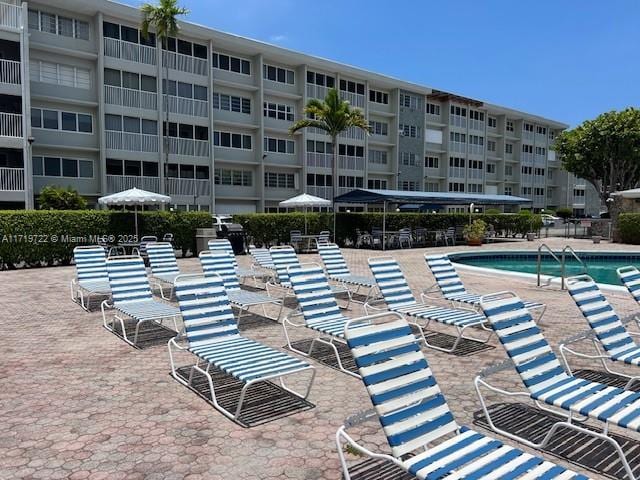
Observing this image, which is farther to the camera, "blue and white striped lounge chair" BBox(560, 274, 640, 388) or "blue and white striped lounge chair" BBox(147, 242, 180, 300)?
"blue and white striped lounge chair" BBox(147, 242, 180, 300)

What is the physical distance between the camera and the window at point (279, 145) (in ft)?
119

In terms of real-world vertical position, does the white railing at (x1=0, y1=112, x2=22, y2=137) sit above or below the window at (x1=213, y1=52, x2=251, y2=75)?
below

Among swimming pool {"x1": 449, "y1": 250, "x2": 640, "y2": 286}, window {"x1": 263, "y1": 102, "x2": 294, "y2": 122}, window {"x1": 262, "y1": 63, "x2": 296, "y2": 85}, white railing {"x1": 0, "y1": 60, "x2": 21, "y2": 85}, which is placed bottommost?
swimming pool {"x1": 449, "y1": 250, "x2": 640, "y2": 286}

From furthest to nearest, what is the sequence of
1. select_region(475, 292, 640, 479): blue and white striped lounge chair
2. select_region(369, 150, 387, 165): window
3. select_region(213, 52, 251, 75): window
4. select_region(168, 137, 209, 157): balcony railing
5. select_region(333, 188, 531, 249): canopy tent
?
select_region(369, 150, 387, 165): window, select_region(213, 52, 251, 75): window, select_region(168, 137, 209, 157): balcony railing, select_region(333, 188, 531, 249): canopy tent, select_region(475, 292, 640, 479): blue and white striped lounge chair

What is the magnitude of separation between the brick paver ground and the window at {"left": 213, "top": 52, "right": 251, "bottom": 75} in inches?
1156

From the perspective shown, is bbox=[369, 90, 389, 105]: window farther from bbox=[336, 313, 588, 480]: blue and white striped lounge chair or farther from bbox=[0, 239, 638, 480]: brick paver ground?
bbox=[336, 313, 588, 480]: blue and white striped lounge chair

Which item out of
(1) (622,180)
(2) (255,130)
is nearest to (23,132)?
(2) (255,130)

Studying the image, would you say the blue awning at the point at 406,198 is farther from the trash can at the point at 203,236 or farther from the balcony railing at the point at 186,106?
the balcony railing at the point at 186,106

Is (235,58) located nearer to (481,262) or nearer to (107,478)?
(481,262)

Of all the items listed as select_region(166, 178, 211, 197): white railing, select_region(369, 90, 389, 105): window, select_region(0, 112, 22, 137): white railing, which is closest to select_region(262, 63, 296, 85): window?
select_region(369, 90, 389, 105): window

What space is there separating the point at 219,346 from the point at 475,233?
21530 mm

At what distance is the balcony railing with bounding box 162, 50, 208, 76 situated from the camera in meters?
30.8

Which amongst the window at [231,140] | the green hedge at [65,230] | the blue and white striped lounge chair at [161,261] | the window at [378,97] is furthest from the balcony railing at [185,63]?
the blue and white striped lounge chair at [161,261]

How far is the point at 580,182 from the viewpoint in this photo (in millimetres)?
71125
